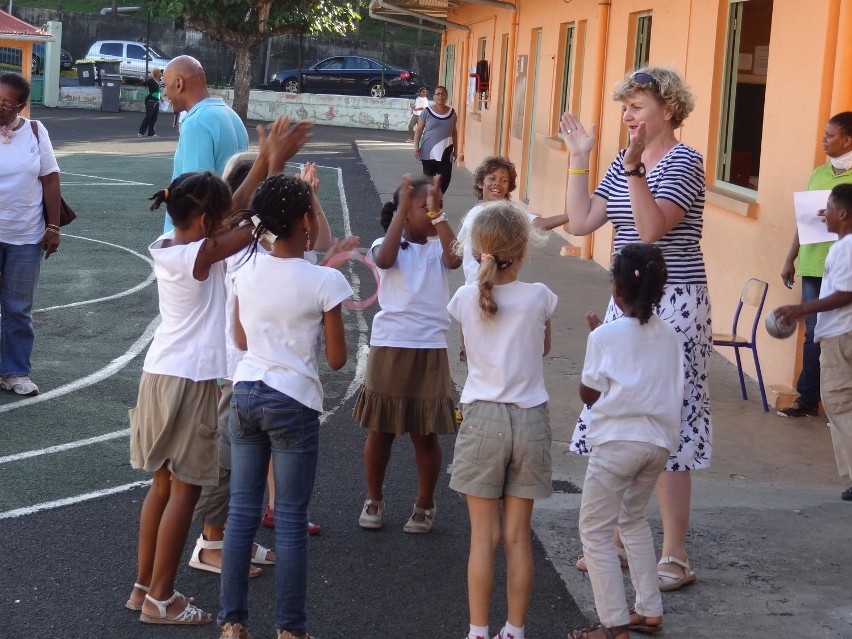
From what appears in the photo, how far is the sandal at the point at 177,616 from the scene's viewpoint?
4.19 m

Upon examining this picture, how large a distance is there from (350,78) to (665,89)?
129 feet

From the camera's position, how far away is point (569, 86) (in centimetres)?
1563

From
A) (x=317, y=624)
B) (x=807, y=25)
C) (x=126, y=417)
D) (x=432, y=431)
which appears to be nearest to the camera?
(x=317, y=624)

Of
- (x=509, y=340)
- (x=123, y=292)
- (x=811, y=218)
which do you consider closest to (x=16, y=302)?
(x=123, y=292)

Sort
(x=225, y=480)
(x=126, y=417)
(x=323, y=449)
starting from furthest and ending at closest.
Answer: (x=126, y=417) < (x=323, y=449) < (x=225, y=480)

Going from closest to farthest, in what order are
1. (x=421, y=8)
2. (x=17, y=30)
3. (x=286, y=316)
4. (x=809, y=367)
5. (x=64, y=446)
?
(x=286, y=316), (x=64, y=446), (x=809, y=367), (x=17, y=30), (x=421, y=8)

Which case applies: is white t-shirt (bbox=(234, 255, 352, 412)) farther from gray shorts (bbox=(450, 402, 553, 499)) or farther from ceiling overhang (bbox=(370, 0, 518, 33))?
ceiling overhang (bbox=(370, 0, 518, 33))

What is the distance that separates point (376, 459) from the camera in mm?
5160

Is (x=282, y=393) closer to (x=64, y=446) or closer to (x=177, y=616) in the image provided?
(x=177, y=616)

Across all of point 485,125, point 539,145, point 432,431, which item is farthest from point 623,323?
point 485,125

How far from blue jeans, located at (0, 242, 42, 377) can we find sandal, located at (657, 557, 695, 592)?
4484 millimetres

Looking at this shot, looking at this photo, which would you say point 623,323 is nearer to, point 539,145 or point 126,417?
point 126,417

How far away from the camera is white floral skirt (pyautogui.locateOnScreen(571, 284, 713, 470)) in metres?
4.49

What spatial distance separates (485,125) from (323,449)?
698 inches
